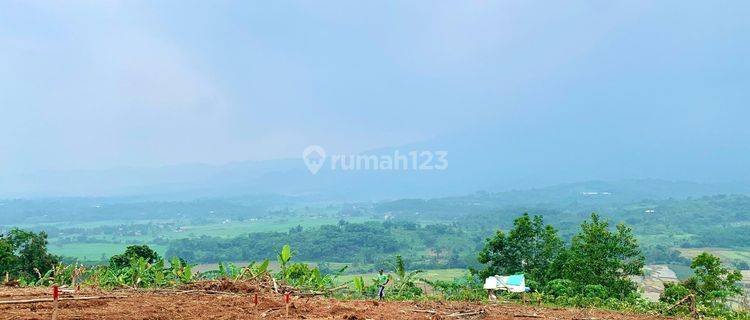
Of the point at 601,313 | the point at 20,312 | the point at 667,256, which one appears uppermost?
the point at 20,312

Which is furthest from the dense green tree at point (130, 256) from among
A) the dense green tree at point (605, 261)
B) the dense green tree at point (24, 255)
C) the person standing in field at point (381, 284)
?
the dense green tree at point (605, 261)

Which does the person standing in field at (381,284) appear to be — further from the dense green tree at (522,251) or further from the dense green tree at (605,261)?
Answer: the dense green tree at (522,251)

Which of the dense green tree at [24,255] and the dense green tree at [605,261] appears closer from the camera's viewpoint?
the dense green tree at [605,261]

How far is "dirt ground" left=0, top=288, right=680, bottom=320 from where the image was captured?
701cm

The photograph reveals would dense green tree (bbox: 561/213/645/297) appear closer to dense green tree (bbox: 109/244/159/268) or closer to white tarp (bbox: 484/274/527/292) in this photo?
white tarp (bbox: 484/274/527/292)

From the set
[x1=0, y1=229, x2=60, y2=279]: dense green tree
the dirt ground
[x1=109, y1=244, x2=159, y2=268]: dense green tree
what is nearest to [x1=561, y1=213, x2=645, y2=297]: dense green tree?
the dirt ground

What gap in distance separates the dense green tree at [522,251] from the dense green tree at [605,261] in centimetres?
189

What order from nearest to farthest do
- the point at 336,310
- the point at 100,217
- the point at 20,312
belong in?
the point at 20,312, the point at 336,310, the point at 100,217

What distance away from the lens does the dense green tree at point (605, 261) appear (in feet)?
60.4

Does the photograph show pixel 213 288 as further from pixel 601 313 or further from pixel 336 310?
pixel 601 313

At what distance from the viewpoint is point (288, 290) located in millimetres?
→ 9625

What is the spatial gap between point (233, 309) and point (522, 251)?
1585cm

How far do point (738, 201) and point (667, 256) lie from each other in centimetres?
7275

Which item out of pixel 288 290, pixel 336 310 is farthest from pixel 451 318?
pixel 288 290
